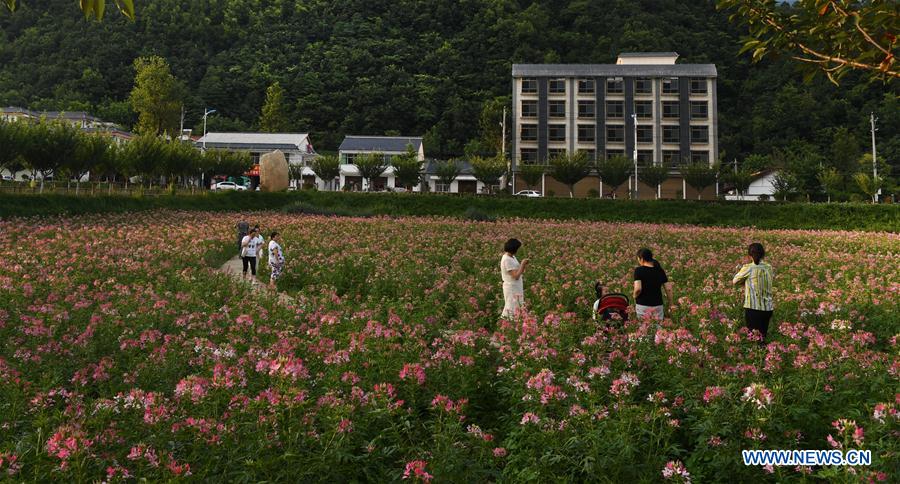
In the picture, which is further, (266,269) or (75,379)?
(266,269)

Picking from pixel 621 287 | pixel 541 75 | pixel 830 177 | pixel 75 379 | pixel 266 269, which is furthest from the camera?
pixel 541 75

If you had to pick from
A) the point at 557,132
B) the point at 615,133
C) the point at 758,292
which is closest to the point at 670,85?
the point at 615,133

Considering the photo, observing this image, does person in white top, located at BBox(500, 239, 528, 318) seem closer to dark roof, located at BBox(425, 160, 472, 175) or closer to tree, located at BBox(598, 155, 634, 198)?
tree, located at BBox(598, 155, 634, 198)

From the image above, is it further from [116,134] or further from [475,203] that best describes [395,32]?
[475,203]

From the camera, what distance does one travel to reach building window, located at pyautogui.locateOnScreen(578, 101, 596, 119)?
241 ft

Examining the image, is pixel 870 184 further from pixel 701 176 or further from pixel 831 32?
pixel 831 32

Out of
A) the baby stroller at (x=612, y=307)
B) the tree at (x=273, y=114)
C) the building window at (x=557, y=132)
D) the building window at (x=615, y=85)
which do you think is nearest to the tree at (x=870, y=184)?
the building window at (x=615, y=85)

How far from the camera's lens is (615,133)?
7300cm

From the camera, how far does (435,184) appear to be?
3068 inches

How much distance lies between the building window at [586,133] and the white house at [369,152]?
2395 cm

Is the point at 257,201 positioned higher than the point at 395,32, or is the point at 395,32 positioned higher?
the point at 395,32

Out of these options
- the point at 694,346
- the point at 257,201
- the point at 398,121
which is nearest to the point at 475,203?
the point at 257,201

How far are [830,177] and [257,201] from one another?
59583 millimetres

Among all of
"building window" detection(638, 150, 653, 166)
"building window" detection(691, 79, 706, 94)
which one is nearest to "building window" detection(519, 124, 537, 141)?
"building window" detection(638, 150, 653, 166)
